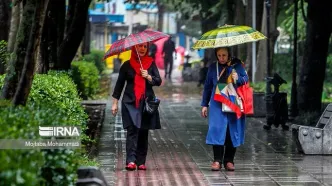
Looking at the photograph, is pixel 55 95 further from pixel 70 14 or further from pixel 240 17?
pixel 240 17

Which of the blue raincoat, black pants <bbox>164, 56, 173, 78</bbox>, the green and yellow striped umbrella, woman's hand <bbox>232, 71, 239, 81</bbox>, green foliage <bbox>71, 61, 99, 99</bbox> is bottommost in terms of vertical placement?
black pants <bbox>164, 56, 173, 78</bbox>

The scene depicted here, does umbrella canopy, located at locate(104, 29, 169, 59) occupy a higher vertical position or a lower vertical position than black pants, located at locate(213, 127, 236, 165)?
higher

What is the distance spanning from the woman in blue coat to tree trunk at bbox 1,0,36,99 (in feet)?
9.84

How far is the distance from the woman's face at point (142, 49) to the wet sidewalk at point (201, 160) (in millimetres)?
1544

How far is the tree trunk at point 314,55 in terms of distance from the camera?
62.3ft

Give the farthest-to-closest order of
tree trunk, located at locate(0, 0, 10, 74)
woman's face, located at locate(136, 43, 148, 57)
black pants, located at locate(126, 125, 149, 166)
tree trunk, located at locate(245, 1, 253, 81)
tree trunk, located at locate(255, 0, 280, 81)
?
tree trunk, located at locate(245, 1, 253, 81) → tree trunk, located at locate(255, 0, 280, 81) → tree trunk, located at locate(0, 0, 10, 74) → black pants, located at locate(126, 125, 149, 166) → woman's face, located at locate(136, 43, 148, 57)

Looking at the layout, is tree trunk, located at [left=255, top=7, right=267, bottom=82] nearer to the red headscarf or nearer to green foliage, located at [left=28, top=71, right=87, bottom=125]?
green foliage, located at [left=28, top=71, right=87, bottom=125]

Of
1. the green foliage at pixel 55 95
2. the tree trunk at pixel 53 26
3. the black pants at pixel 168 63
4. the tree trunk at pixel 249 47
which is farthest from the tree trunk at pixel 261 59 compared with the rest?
the green foliage at pixel 55 95

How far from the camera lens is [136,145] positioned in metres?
12.0

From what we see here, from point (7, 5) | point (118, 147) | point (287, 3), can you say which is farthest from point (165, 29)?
point (118, 147)

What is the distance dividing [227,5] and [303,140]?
697 inches

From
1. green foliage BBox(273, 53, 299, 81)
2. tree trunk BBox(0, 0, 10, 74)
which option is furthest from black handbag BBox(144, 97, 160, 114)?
green foliage BBox(273, 53, 299, 81)

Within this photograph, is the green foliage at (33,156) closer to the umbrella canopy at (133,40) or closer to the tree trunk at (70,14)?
the umbrella canopy at (133,40)

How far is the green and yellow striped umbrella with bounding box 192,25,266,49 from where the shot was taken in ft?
38.9
